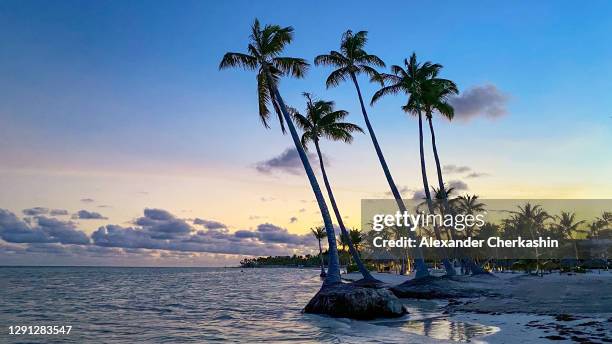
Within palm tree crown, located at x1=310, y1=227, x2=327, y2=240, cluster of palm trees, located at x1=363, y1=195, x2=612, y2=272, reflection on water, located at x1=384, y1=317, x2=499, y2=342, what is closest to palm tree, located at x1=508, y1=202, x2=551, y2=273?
cluster of palm trees, located at x1=363, y1=195, x2=612, y2=272

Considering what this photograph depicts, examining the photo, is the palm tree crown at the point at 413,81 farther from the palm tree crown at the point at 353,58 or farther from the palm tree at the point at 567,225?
the palm tree at the point at 567,225

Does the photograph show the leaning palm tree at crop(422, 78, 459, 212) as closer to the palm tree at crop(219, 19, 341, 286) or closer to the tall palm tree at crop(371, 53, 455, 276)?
the tall palm tree at crop(371, 53, 455, 276)

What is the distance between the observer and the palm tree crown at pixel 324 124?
36250mm

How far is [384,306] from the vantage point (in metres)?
18.3

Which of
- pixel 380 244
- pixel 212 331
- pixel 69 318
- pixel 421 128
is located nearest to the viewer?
pixel 212 331

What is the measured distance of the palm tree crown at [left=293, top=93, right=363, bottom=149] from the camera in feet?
119

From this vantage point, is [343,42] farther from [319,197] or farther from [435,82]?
[319,197]

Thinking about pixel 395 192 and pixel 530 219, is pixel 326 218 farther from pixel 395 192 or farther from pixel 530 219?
pixel 530 219

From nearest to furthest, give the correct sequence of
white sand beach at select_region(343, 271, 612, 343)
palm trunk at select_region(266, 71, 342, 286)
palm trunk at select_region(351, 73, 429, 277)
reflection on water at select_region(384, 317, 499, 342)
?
white sand beach at select_region(343, 271, 612, 343) → reflection on water at select_region(384, 317, 499, 342) → palm trunk at select_region(266, 71, 342, 286) → palm trunk at select_region(351, 73, 429, 277)

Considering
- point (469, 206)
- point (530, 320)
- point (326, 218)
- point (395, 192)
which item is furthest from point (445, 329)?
point (469, 206)

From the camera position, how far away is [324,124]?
120 feet

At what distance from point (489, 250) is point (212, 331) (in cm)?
7255

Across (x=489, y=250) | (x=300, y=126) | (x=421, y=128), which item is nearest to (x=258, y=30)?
(x=300, y=126)

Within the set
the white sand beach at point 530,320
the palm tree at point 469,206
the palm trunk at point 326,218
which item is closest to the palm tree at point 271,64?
the palm trunk at point 326,218
